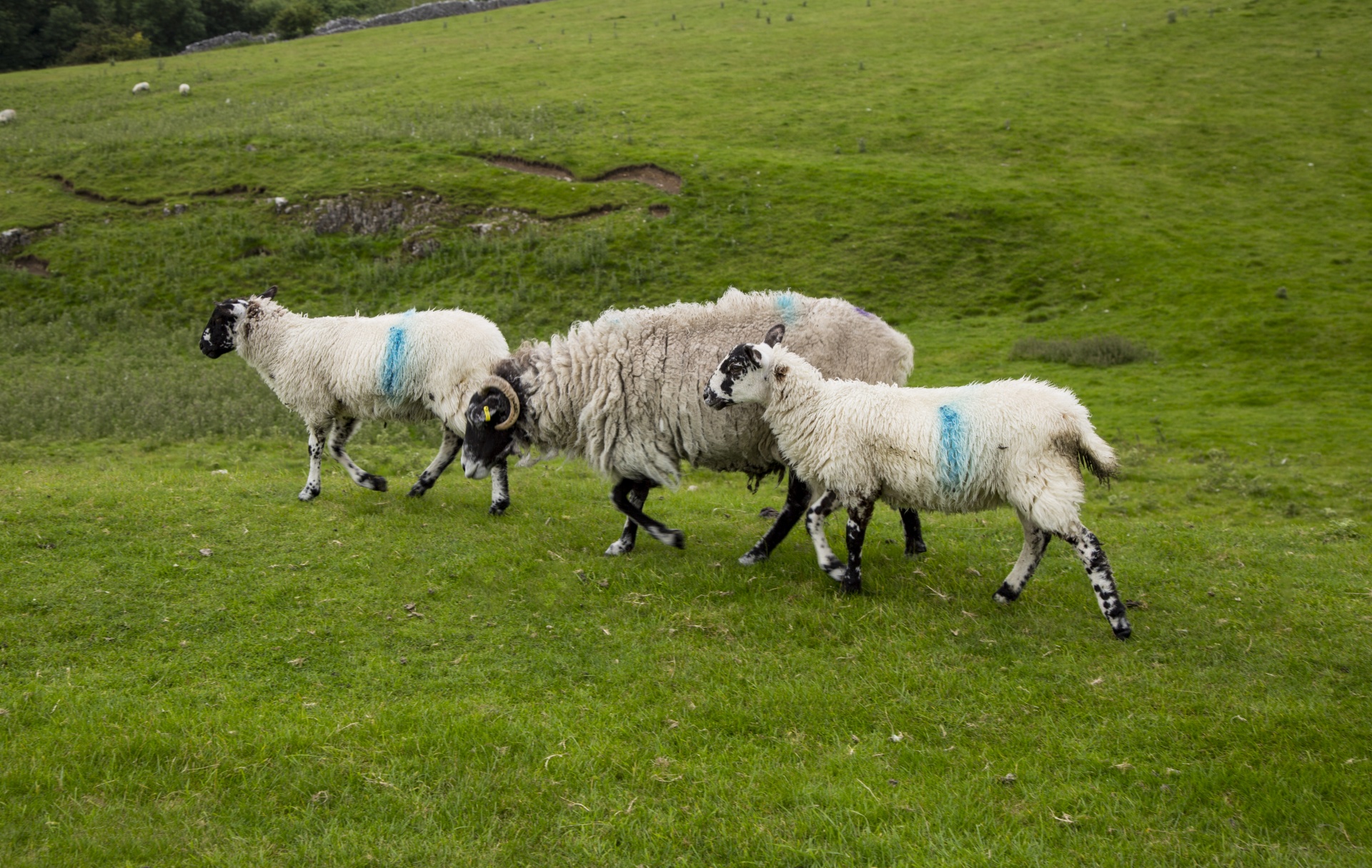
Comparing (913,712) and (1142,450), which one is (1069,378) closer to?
(1142,450)

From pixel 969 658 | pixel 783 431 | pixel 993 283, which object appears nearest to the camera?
pixel 969 658

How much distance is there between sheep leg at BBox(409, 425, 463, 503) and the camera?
40.1 feet

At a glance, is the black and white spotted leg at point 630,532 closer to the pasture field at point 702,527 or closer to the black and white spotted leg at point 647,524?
the black and white spotted leg at point 647,524

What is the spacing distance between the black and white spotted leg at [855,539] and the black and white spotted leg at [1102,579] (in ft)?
5.56

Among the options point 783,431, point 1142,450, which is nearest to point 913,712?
point 783,431

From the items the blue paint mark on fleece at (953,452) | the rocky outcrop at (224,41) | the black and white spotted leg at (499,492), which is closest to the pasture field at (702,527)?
the black and white spotted leg at (499,492)

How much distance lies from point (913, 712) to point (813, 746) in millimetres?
849

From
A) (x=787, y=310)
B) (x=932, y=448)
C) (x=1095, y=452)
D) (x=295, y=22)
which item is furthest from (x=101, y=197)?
(x=295, y=22)

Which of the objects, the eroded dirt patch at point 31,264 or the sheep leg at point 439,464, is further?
the eroded dirt patch at point 31,264

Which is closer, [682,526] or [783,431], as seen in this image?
[783,431]

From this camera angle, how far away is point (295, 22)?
71.1 meters

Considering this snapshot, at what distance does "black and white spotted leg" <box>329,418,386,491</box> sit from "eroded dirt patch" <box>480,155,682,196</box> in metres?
23.8

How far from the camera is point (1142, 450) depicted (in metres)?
18.1

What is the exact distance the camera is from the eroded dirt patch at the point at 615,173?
34938 mm
